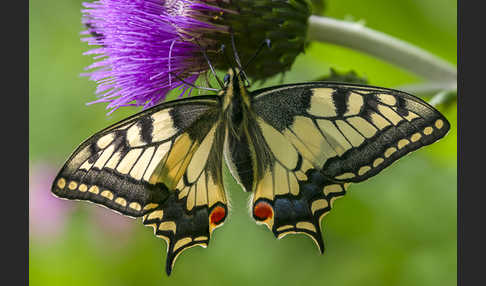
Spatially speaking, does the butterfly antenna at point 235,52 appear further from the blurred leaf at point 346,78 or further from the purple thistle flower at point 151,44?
the blurred leaf at point 346,78

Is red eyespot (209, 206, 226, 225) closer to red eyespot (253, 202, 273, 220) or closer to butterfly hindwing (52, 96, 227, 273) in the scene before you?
butterfly hindwing (52, 96, 227, 273)

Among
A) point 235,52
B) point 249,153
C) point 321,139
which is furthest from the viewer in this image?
point 235,52

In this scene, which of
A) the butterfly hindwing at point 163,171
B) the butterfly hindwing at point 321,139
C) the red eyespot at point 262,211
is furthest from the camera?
the red eyespot at point 262,211

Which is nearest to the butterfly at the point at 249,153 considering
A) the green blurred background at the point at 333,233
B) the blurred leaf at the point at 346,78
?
the blurred leaf at the point at 346,78

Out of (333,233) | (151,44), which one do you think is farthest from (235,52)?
(333,233)

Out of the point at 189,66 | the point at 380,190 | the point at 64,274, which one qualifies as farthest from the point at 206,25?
the point at 64,274

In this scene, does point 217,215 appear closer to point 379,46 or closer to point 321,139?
point 321,139
